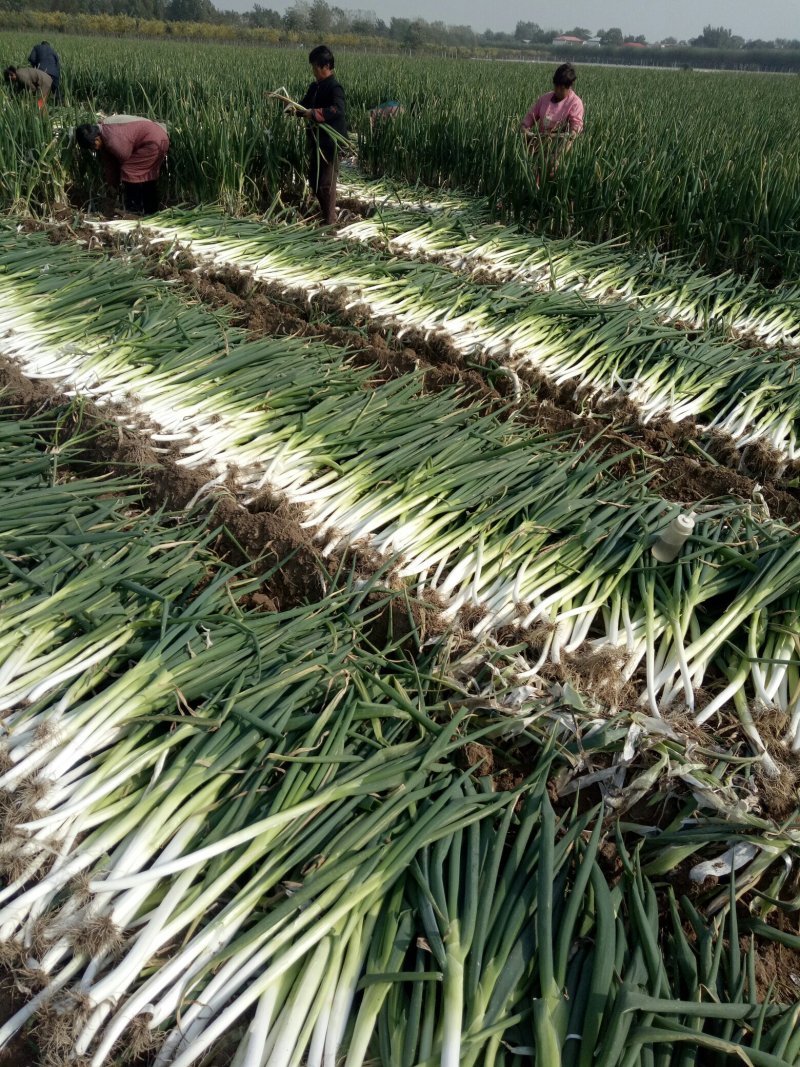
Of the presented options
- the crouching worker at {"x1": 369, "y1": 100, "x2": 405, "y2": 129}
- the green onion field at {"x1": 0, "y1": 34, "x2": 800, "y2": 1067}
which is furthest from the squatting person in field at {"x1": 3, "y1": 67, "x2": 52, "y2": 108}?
the green onion field at {"x1": 0, "y1": 34, "x2": 800, "y2": 1067}

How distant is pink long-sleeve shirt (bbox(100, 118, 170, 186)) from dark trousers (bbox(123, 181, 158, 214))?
17 cm

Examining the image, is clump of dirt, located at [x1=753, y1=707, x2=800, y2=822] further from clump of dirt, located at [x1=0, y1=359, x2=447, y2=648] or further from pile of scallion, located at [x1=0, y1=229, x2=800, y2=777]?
clump of dirt, located at [x1=0, y1=359, x2=447, y2=648]

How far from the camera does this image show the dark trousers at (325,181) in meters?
6.20

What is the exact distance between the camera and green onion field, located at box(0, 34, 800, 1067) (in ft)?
4.37

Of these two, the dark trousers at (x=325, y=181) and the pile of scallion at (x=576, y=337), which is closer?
the pile of scallion at (x=576, y=337)

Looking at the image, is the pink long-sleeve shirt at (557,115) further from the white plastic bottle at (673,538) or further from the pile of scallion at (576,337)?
the white plastic bottle at (673,538)

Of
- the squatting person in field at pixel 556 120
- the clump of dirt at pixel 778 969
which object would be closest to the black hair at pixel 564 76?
the squatting person in field at pixel 556 120

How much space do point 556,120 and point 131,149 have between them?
360 cm

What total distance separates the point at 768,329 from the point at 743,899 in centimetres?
367

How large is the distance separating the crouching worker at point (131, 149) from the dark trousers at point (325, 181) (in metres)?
1.27

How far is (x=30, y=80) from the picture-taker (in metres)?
8.38

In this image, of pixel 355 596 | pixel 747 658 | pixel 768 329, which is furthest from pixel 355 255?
pixel 747 658

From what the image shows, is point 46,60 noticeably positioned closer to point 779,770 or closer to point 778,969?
point 779,770

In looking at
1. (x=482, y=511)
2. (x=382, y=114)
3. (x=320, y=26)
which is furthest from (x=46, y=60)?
(x=320, y=26)
